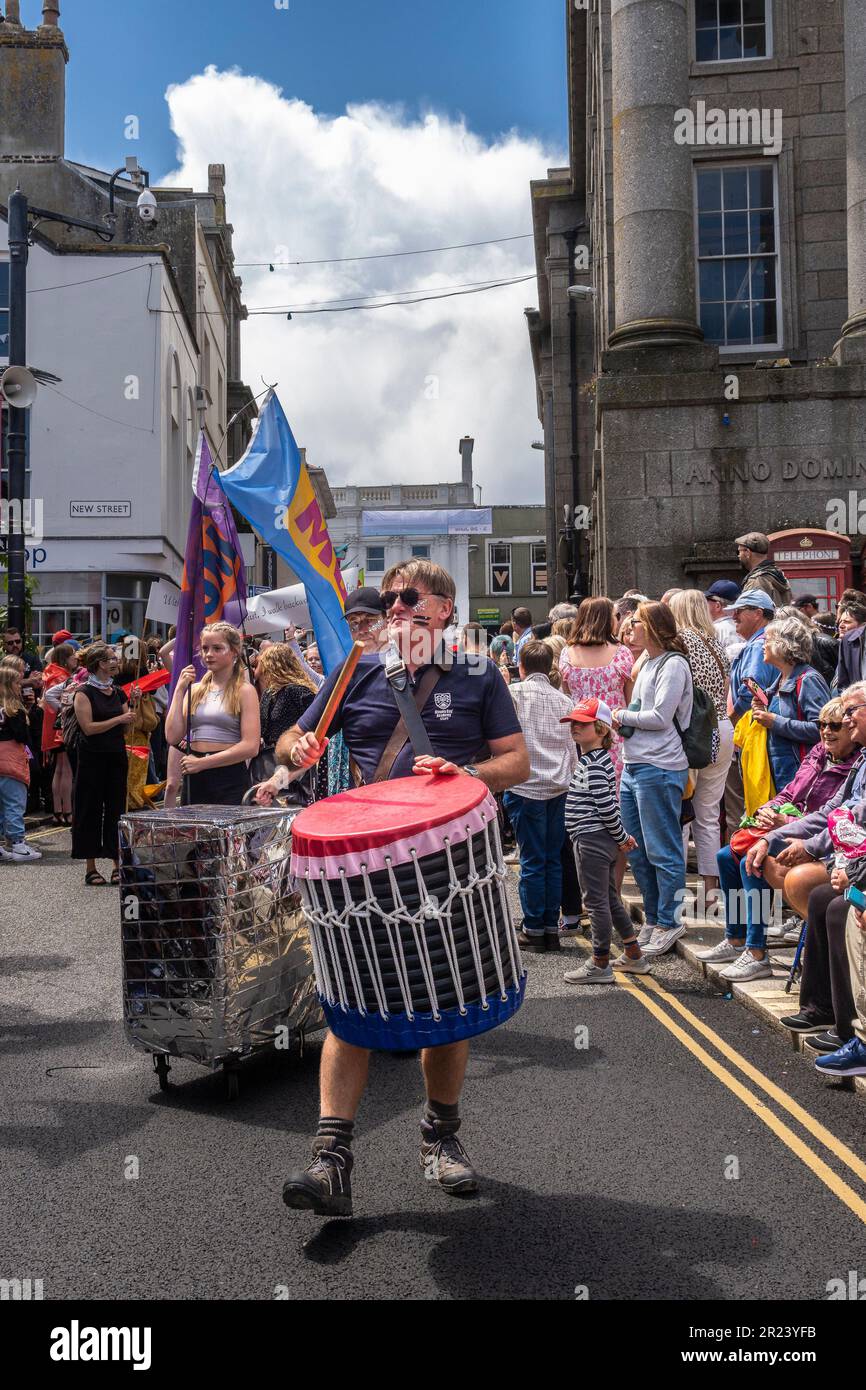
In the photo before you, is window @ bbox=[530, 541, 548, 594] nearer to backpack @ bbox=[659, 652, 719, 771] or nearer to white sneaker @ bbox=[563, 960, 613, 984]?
backpack @ bbox=[659, 652, 719, 771]

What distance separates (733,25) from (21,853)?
1513cm

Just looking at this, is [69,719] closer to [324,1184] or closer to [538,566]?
[324,1184]

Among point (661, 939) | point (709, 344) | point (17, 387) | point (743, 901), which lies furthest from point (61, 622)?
point (743, 901)

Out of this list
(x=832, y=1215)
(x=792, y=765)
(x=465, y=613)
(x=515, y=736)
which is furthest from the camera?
(x=465, y=613)

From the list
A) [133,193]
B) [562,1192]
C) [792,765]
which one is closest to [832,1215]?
[562,1192]

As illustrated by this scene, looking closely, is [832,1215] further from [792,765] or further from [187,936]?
[792,765]

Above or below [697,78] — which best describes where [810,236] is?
below

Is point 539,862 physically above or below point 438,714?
below

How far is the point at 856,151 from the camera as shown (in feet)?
52.1

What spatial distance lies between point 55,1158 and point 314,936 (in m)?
1.52

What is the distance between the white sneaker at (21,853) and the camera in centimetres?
1275

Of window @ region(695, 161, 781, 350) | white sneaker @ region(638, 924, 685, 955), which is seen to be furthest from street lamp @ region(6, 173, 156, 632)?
white sneaker @ region(638, 924, 685, 955)

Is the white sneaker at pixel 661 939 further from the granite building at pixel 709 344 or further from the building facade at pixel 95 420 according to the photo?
the building facade at pixel 95 420

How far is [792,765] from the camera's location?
26.1 feet
